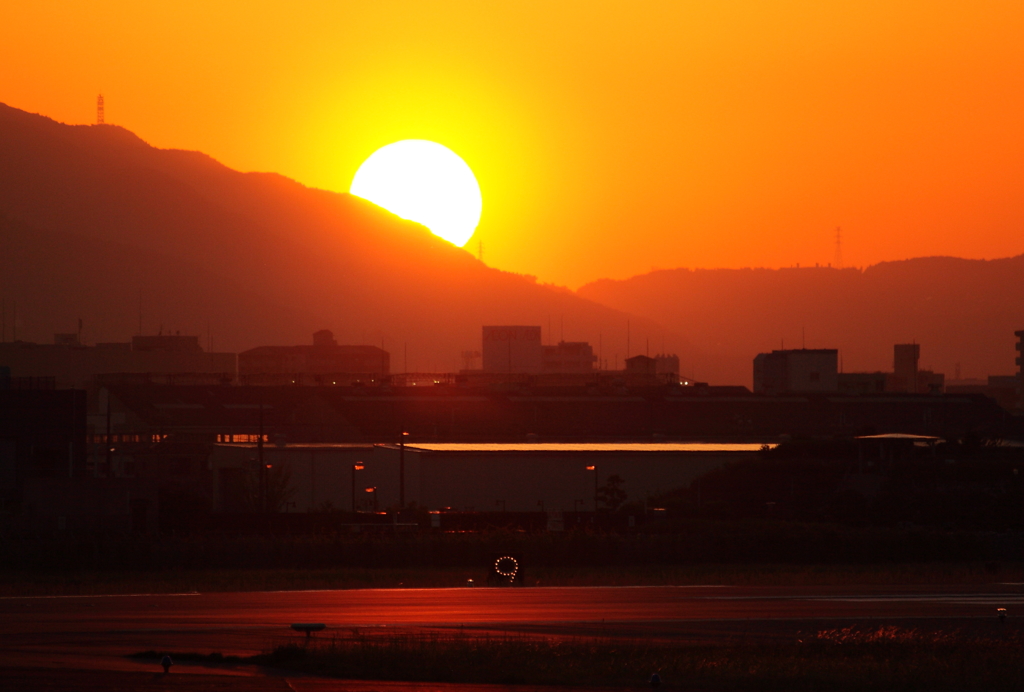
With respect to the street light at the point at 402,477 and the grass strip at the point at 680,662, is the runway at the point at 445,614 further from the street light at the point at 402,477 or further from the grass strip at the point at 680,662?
the street light at the point at 402,477

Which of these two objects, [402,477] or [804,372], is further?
[804,372]

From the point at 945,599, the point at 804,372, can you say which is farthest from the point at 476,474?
the point at 804,372

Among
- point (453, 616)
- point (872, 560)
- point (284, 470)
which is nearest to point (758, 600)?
point (453, 616)

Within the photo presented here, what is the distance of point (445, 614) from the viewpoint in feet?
128

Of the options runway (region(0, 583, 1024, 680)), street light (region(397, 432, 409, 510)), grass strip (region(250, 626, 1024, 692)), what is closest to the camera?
grass strip (region(250, 626, 1024, 692))

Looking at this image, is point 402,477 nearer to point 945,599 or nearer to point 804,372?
point 945,599

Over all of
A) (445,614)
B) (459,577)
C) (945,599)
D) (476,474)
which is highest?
(476,474)

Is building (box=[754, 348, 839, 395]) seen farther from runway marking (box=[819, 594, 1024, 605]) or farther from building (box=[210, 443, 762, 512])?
runway marking (box=[819, 594, 1024, 605])

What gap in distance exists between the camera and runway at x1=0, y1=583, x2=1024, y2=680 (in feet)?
107

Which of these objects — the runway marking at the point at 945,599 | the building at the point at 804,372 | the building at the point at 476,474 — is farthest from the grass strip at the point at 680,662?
the building at the point at 804,372

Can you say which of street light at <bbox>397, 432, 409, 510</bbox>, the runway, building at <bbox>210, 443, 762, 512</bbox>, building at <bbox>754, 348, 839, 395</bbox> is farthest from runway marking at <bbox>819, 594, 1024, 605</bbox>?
building at <bbox>754, 348, 839, 395</bbox>

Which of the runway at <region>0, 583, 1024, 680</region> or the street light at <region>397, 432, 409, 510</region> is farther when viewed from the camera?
the street light at <region>397, 432, 409, 510</region>

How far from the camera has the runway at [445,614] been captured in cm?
3259

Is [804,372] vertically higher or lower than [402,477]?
higher
